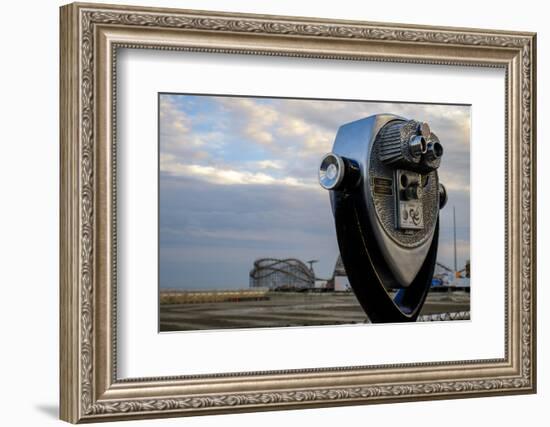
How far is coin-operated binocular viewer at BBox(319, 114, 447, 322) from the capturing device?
493cm

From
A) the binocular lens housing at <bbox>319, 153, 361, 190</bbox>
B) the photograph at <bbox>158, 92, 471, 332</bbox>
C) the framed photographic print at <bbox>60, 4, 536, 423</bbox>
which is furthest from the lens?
the binocular lens housing at <bbox>319, 153, 361, 190</bbox>

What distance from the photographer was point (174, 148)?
4.61m

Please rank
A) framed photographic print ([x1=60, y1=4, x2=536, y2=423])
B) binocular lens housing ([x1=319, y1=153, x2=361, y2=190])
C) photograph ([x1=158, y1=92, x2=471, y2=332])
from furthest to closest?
binocular lens housing ([x1=319, y1=153, x2=361, y2=190]), photograph ([x1=158, y1=92, x2=471, y2=332]), framed photographic print ([x1=60, y1=4, x2=536, y2=423])

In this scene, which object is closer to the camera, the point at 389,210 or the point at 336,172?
the point at 336,172

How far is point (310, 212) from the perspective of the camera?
15.8ft

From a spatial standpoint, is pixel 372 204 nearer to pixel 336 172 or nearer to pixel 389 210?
pixel 389 210

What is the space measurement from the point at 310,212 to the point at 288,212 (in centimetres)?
10

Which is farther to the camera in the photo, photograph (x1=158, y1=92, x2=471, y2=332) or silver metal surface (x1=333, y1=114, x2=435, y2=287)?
silver metal surface (x1=333, y1=114, x2=435, y2=287)

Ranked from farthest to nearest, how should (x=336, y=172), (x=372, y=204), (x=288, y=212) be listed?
1. (x=372, y=204)
2. (x=336, y=172)
3. (x=288, y=212)

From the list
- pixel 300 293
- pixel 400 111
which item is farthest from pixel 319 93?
pixel 300 293

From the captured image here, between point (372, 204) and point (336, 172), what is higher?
point (336, 172)

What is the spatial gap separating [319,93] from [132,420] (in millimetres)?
1349

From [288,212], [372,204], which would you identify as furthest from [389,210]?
[288,212]

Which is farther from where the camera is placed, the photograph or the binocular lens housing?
the binocular lens housing
